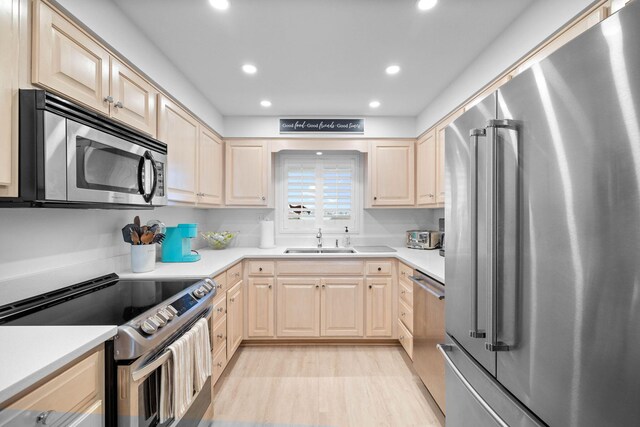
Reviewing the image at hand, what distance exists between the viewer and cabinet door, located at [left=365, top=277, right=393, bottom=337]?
9.38 feet

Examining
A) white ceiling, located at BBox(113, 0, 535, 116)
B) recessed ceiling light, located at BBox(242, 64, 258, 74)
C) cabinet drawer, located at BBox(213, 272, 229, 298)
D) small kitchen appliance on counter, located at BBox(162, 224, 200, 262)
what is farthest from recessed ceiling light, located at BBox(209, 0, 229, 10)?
cabinet drawer, located at BBox(213, 272, 229, 298)

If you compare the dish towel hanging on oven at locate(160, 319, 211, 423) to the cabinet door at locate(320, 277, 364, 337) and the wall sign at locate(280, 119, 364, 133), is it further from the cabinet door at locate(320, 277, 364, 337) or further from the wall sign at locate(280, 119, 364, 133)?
the wall sign at locate(280, 119, 364, 133)

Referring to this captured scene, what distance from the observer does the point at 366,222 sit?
3.61 meters

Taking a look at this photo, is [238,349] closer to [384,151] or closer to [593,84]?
[384,151]

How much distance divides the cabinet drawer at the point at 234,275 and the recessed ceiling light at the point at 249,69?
1595 millimetres

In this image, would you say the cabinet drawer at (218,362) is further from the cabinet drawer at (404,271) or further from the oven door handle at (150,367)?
the cabinet drawer at (404,271)

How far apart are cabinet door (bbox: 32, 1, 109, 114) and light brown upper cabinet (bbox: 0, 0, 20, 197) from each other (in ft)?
0.24

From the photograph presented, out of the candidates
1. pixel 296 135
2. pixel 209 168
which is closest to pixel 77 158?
pixel 209 168

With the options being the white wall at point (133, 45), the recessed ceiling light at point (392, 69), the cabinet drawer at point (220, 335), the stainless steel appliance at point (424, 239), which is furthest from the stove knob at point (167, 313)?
the stainless steel appliance at point (424, 239)

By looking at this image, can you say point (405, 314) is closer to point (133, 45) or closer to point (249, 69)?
point (249, 69)

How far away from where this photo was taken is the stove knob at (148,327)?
1111 mm

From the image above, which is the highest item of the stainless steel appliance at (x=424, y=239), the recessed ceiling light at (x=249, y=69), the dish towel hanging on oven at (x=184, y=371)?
the recessed ceiling light at (x=249, y=69)

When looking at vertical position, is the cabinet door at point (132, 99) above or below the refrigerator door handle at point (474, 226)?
above

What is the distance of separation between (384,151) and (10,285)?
307cm
